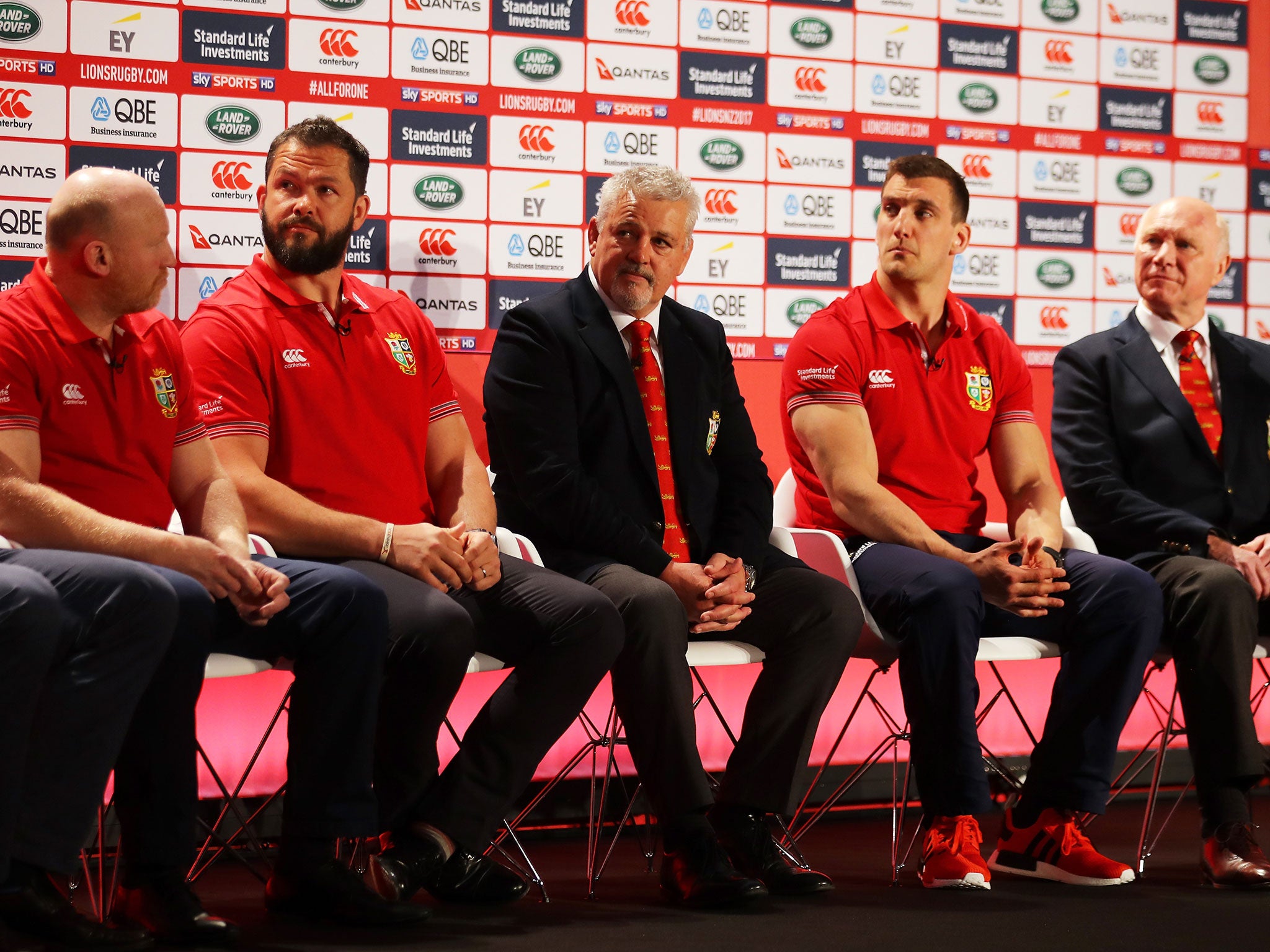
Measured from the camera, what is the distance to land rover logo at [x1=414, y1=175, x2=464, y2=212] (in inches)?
163

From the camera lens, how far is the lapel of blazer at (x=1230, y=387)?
12.7ft

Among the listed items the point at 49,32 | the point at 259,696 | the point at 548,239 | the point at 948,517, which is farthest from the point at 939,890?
the point at 49,32

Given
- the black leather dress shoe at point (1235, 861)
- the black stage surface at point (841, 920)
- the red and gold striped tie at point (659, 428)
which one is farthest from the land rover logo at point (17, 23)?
the black leather dress shoe at point (1235, 861)

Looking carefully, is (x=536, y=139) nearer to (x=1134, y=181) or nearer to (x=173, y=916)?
(x=1134, y=181)

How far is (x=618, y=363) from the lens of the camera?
3295 millimetres

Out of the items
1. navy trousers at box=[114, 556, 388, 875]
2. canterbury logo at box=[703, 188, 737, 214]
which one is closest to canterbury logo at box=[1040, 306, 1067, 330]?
canterbury logo at box=[703, 188, 737, 214]

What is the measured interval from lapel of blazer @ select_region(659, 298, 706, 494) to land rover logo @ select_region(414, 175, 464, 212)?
100cm

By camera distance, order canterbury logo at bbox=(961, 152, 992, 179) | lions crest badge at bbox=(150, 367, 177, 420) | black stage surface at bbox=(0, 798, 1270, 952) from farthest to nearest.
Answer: canterbury logo at bbox=(961, 152, 992, 179), lions crest badge at bbox=(150, 367, 177, 420), black stage surface at bbox=(0, 798, 1270, 952)

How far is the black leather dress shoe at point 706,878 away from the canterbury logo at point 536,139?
7.07 feet

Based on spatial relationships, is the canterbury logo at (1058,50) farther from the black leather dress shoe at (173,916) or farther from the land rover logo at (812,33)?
the black leather dress shoe at (173,916)

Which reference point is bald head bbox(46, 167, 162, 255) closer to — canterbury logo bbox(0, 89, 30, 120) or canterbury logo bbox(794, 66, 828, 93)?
canterbury logo bbox(0, 89, 30, 120)

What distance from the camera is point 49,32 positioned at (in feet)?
12.5

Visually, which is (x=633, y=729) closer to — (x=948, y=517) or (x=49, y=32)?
(x=948, y=517)

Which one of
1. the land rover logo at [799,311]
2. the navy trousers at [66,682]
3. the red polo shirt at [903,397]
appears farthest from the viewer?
the land rover logo at [799,311]
